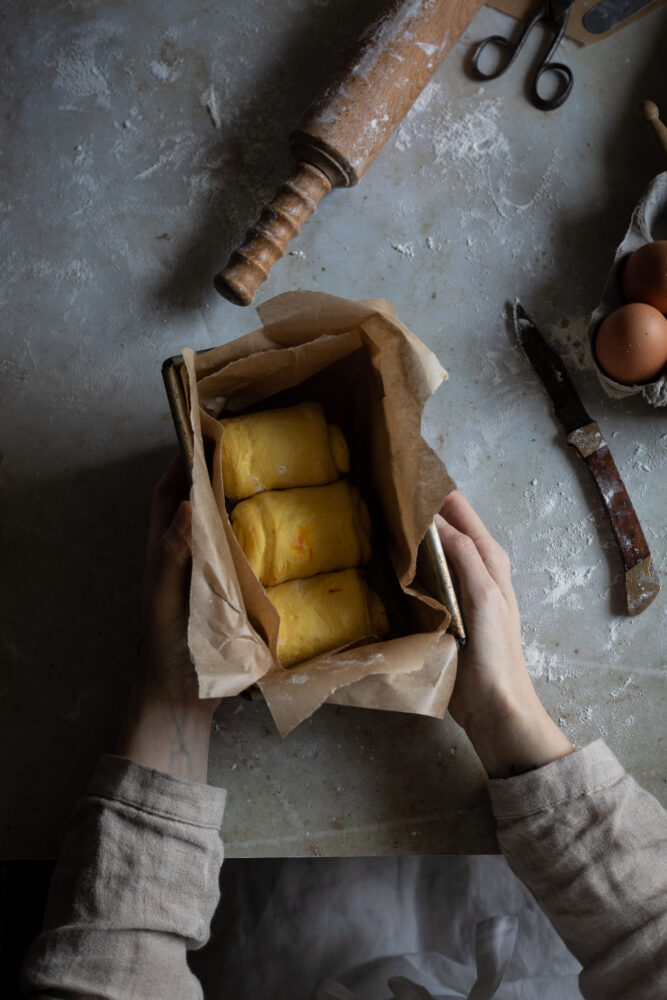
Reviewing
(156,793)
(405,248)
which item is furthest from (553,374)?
(156,793)

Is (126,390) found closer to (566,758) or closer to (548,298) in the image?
(548,298)

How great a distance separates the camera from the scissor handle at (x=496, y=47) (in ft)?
3.93

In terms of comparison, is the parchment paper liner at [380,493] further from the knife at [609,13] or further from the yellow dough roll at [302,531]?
the knife at [609,13]

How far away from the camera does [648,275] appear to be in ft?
3.50

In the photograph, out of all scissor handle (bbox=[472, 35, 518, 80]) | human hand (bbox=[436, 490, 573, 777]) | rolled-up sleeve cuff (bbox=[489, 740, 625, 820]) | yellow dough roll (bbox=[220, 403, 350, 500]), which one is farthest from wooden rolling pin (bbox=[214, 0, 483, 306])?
rolled-up sleeve cuff (bbox=[489, 740, 625, 820])

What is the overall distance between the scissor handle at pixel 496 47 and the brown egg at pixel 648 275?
1.22 feet

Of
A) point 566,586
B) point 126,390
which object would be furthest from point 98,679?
point 566,586

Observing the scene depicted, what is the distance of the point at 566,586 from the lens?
1.15m

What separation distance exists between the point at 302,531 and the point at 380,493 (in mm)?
127

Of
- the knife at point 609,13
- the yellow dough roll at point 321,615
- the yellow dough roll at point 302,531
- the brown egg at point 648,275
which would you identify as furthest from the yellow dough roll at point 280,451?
the knife at point 609,13

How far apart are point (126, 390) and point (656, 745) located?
37.0 inches

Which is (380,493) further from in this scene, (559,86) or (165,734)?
(559,86)

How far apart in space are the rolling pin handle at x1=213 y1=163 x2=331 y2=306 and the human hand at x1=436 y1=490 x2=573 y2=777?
1.34ft

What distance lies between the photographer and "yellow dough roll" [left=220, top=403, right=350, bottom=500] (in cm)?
88
